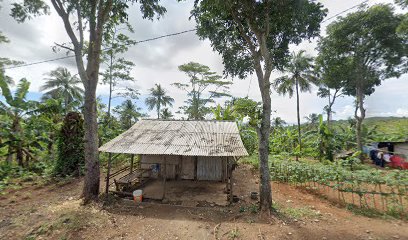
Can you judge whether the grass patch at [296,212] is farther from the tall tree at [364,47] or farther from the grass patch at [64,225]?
the tall tree at [364,47]

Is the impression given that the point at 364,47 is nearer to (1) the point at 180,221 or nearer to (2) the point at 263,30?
(2) the point at 263,30

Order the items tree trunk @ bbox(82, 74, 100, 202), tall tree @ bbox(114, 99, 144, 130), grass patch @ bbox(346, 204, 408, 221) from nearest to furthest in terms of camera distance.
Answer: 1. grass patch @ bbox(346, 204, 408, 221)
2. tree trunk @ bbox(82, 74, 100, 202)
3. tall tree @ bbox(114, 99, 144, 130)

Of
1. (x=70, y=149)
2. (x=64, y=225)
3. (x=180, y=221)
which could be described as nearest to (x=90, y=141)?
(x=64, y=225)

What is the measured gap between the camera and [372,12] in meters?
14.5

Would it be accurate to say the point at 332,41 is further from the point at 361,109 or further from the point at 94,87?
the point at 94,87

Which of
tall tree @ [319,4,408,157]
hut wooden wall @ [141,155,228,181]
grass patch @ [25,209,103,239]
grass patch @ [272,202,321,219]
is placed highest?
tall tree @ [319,4,408,157]

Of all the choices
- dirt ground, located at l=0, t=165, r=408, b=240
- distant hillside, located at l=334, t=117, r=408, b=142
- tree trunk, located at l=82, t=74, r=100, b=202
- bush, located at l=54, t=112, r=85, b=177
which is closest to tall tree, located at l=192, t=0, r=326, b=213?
dirt ground, located at l=0, t=165, r=408, b=240

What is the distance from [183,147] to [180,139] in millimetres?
927

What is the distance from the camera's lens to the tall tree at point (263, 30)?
23.4ft

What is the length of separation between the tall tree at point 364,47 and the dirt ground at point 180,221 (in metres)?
13.9

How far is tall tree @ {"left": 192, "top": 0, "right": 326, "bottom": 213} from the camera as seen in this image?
7.12 metres

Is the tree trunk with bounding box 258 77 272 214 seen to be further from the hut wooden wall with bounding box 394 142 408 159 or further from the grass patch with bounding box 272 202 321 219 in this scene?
the hut wooden wall with bounding box 394 142 408 159

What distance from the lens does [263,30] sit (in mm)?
7406

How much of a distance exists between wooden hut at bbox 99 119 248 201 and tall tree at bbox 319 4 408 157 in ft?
41.8
